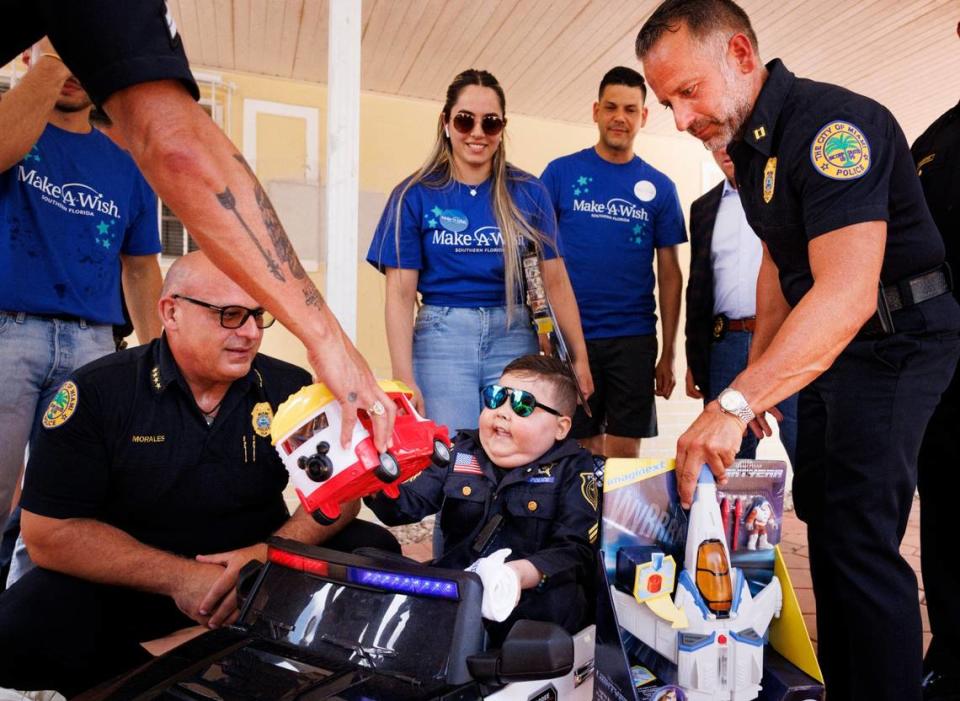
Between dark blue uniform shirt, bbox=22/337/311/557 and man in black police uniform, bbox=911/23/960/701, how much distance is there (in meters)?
2.11

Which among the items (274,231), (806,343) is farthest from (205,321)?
(806,343)

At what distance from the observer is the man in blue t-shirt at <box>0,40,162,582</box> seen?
7.82ft

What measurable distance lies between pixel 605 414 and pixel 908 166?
6.44 ft

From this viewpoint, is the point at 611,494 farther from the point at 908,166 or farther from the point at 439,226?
the point at 439,226

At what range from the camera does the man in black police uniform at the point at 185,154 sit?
1.14 meters

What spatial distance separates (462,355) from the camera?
2.87 metres

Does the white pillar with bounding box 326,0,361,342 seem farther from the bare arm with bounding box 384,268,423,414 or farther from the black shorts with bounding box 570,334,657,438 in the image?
the black shorts with bounding box 570,334,657,438

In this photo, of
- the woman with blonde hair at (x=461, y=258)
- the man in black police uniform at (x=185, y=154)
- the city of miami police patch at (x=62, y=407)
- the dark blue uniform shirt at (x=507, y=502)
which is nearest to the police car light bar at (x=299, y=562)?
the man in black police uniform at (x=185, y=154)

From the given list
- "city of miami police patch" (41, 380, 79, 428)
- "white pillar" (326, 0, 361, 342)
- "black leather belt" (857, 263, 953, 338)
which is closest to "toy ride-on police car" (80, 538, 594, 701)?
"city of miami police patch" (41, 380, 79, 428)

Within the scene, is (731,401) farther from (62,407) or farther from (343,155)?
(343,155)

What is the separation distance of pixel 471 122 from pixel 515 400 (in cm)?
130

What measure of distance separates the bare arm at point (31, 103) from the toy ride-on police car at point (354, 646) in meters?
1.61

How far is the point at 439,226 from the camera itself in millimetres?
2939

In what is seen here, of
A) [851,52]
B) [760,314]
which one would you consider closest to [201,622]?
[760,314]
